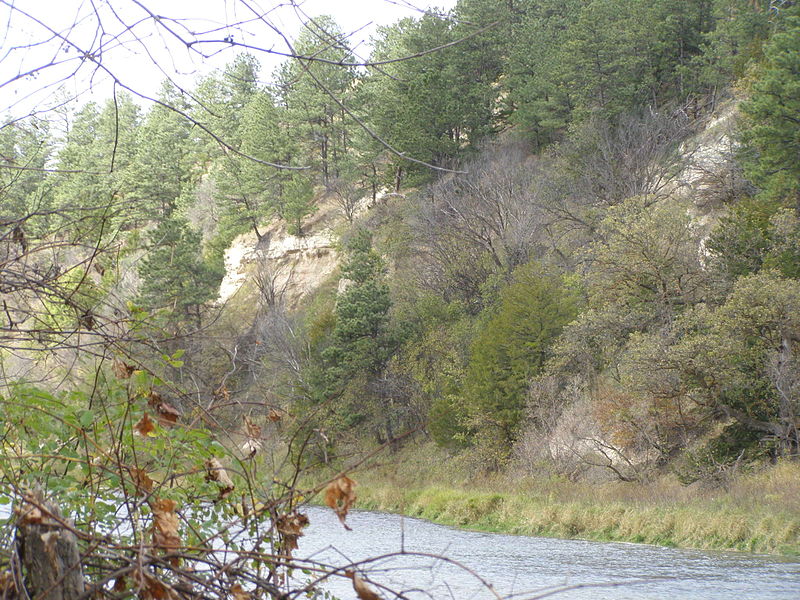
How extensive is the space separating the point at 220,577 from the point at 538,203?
39.4 meters

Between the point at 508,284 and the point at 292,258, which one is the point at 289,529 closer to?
the point at 508,284

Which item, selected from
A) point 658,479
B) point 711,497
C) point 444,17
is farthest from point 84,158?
point 658,479

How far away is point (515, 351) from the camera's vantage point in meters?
32.3

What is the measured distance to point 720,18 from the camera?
46531 mm

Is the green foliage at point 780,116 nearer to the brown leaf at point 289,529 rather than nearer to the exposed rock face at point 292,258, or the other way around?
the brown leaf at point 289,529

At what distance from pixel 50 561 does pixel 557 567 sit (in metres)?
16.0

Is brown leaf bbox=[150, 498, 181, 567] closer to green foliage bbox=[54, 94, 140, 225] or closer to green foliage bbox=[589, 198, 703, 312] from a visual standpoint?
green foliage bbox=[54, 94, 140, 225]

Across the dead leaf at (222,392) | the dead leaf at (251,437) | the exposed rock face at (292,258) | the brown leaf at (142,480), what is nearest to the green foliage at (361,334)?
the exposed rock face at (292,258)

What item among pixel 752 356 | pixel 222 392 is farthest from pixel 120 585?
pixel 752 356

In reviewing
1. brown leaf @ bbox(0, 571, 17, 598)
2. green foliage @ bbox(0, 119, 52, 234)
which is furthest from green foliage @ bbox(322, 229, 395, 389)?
brown leaf @ bbox(0, 571, 17, 598)

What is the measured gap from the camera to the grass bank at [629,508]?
723 inches

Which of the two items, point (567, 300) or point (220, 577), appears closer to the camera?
point (220, 577)

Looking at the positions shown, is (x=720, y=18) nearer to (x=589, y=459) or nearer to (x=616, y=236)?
(x=616, y=236)

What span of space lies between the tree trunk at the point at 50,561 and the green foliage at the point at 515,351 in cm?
3006
